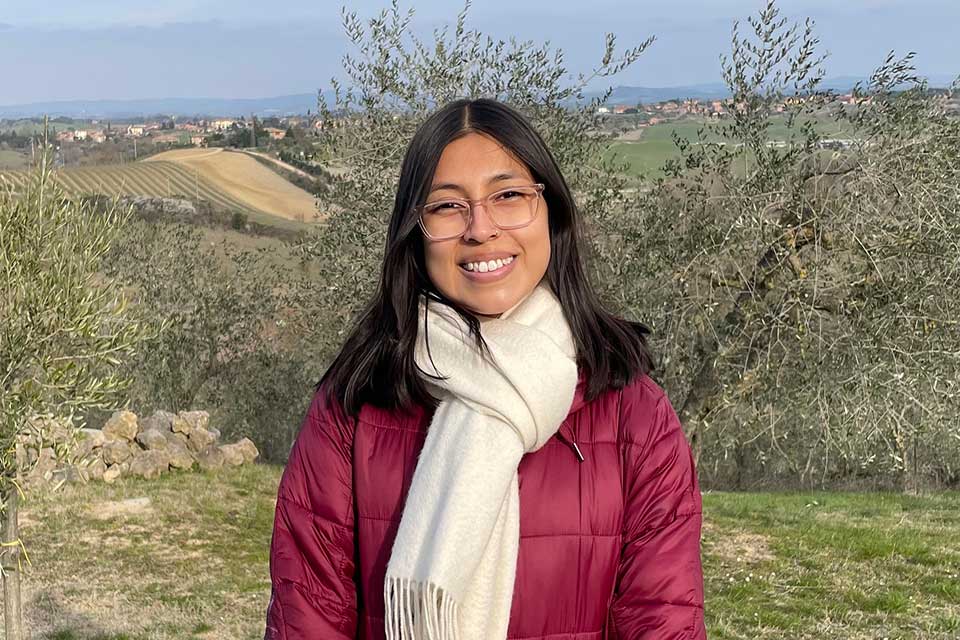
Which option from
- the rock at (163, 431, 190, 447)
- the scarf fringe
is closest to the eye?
the scarf fringe

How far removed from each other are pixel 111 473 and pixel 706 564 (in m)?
9.44

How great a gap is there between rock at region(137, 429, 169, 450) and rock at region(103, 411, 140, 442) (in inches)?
7.1

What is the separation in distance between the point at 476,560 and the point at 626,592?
13.8 inches

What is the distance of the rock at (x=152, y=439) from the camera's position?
1452cm

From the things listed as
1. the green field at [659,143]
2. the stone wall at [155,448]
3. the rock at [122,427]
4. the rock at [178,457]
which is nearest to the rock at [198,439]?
the stone wall at [155,448]

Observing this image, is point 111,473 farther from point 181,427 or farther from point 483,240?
point 483,240

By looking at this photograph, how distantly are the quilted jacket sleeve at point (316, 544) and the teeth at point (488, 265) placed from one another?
0.49m

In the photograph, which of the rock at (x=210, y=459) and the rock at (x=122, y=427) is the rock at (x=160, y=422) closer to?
the rock at (x=122, y=427)

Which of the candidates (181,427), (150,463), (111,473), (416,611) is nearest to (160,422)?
(181,427)

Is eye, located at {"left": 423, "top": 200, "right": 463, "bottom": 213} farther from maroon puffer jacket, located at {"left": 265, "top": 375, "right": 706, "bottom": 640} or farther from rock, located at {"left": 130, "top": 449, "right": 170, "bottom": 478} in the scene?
rock, located at {"left": 130, "top": 449, "right": 170, "bottom": 478}

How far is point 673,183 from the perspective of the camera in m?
9.60

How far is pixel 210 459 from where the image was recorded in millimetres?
14812

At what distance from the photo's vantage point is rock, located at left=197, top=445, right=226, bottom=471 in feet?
48.3

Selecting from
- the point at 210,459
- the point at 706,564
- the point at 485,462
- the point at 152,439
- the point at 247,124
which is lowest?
the point at 210,459
